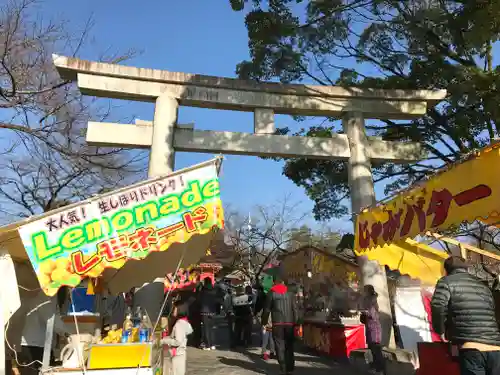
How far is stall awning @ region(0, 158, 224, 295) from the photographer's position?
4320mm

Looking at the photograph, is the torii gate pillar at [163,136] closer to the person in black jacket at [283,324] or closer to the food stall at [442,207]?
the person in black jacket at [283,324]

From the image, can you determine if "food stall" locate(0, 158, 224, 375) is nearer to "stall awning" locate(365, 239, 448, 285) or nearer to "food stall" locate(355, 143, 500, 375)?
"food stall" locate(355, 143, 500, 375)

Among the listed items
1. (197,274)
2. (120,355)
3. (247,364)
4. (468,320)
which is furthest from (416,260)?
(197,274)

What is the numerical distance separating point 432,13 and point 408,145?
3.21 m

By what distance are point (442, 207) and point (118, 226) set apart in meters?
4.09

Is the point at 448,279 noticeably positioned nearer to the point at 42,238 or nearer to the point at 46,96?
the point at 42,238

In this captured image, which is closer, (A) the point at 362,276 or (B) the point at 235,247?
(A) the point at 362,276

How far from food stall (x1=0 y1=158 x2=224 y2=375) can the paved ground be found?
2791 mm

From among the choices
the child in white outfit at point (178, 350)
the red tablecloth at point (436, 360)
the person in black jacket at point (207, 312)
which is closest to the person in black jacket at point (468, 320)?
the red tablecloth at point (436, 360)

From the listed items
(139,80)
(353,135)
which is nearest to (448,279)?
(353,135)

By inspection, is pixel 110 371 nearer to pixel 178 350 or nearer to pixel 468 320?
pixel 178 350

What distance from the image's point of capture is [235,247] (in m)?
27.3

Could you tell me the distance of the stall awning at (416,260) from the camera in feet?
27.6

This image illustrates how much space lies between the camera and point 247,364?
824cm
